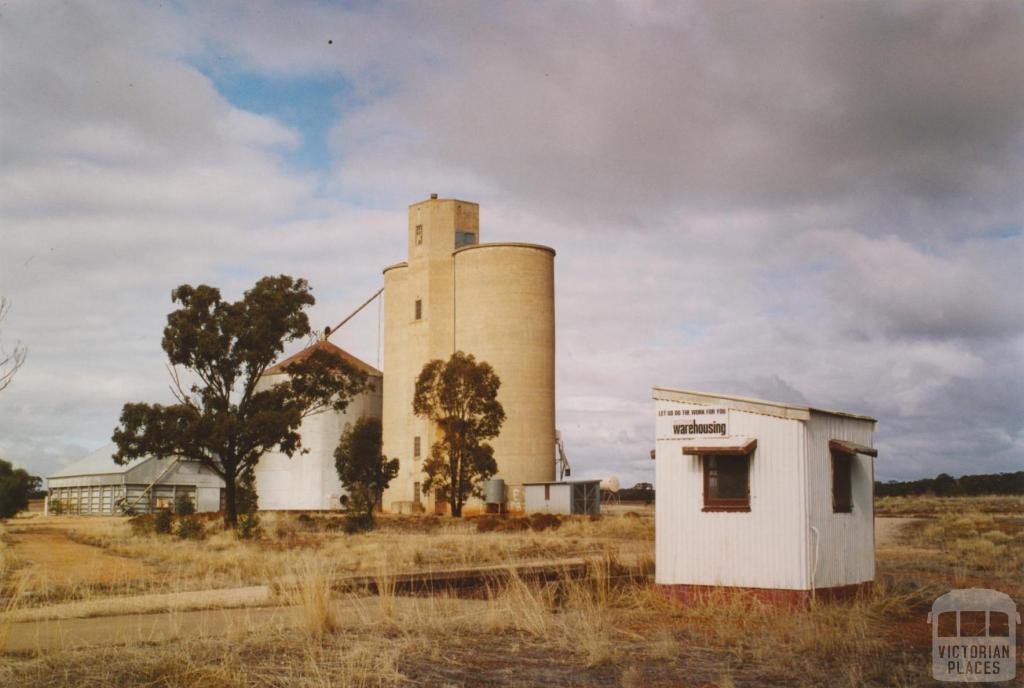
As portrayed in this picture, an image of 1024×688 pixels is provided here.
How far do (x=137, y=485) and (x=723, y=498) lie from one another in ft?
203

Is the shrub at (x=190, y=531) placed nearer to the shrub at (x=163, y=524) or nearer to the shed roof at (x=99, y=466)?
the shrub at (x=163, y=524)

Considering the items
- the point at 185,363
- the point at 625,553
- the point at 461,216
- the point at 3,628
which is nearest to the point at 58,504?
the point at 461,216

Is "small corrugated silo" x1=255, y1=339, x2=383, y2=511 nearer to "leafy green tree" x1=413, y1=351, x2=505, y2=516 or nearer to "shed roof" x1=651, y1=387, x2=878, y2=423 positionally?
"leafy green tree" x1=413, y1=351, x2=505, y2=516

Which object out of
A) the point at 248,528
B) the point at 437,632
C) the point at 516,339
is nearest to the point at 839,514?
the point at 437,632

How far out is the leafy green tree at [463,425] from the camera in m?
56.1

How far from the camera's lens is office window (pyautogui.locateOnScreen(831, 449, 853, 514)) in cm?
1590

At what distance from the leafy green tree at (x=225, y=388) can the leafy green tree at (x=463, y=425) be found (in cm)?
1607

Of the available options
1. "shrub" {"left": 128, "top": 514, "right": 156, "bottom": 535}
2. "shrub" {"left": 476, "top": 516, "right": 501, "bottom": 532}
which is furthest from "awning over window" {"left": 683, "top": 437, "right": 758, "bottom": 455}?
"shrub" {"left": 128, "top": 514, "right": 156, "bottom": 535}

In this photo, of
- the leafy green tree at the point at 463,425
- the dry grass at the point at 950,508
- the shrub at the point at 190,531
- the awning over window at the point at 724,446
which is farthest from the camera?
the dry grass at the point at 950,508

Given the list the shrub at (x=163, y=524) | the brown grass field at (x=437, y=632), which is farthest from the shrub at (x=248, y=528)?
the brown grass field at (x=437, y=632)

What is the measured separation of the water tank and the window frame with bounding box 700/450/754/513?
4534cm

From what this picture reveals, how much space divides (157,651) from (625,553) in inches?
730

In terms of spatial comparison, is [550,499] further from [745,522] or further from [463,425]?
[745,522]

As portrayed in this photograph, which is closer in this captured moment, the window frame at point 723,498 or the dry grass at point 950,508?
the window frame at point 723,498
